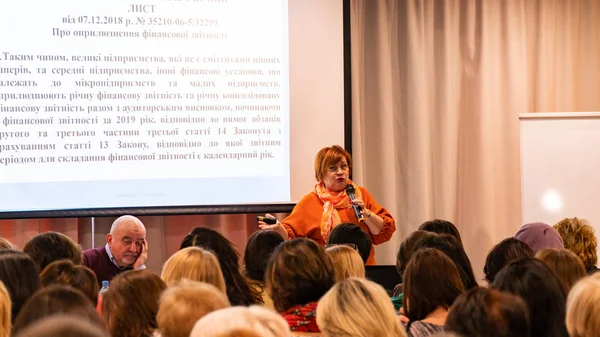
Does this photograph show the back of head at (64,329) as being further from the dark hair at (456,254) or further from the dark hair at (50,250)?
the dark hair at (50,250)

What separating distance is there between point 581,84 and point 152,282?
5009 millimetres

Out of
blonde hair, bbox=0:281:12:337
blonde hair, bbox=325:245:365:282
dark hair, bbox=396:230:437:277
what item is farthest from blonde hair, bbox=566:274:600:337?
blonde hair, bbox=0:281:12:337

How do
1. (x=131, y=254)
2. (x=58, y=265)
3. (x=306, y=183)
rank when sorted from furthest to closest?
(x=306, y=183), (x=131, y=254), (x=58, y=265)

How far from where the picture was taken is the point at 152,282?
238 cm

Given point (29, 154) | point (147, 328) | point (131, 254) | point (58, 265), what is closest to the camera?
point (147, 328)

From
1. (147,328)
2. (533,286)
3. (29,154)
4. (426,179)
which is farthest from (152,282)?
(426,179)

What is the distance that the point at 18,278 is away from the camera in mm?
2686

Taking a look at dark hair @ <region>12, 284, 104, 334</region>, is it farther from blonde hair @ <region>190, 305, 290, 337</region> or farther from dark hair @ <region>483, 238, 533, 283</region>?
dark hair @ <region>483, 238, 533, 283</region>

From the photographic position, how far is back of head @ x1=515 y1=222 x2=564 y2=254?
408 centimetres

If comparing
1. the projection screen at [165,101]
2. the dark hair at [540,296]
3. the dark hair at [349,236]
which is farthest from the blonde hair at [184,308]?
the projection screen at [165,101]

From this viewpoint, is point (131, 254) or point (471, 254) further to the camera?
point (471, 254)

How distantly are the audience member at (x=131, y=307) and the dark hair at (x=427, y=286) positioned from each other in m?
0.85

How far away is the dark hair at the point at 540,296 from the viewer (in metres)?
2.34

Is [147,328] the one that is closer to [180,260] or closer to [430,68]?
[180,260]
